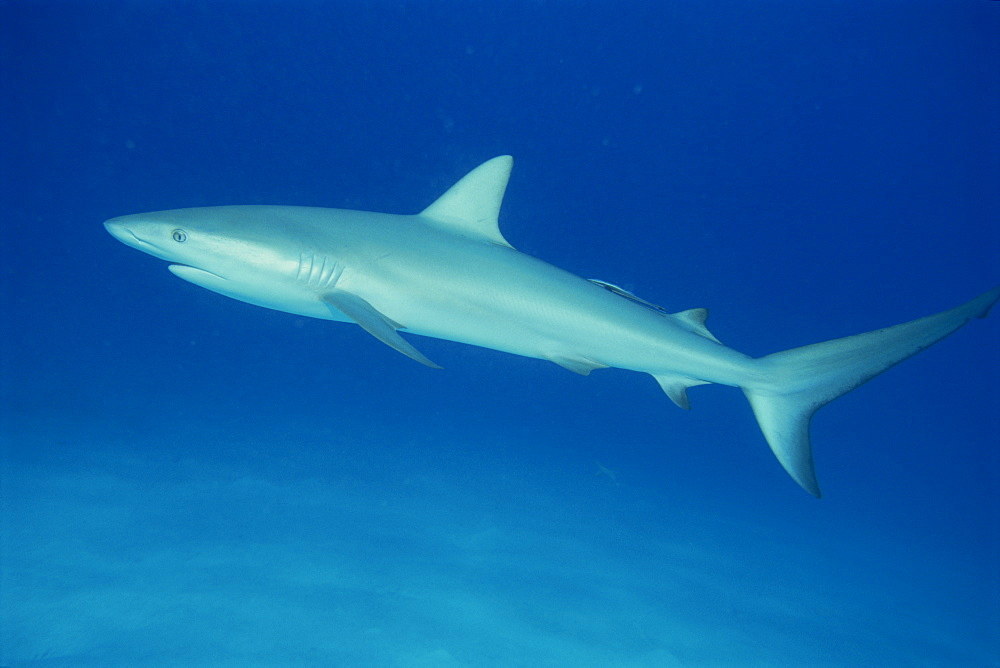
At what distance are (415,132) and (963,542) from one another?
1073 inches

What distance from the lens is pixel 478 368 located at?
24141 mm

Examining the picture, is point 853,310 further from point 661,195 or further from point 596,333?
point 596,333

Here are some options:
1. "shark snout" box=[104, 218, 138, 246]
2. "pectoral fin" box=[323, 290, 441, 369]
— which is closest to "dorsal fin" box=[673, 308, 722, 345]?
"pectoral fin" box=[323, 290, 441, 369]

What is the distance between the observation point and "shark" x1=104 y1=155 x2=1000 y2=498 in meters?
2.97

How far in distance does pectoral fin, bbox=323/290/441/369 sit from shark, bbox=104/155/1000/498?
0.01 metres

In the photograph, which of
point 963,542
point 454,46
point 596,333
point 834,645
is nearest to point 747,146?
point 454,46

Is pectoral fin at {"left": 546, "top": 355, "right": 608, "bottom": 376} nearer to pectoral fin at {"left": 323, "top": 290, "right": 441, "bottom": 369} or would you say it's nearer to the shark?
the shark

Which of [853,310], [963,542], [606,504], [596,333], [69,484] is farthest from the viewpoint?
[853,310]

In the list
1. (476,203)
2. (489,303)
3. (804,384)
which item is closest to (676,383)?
(804,384)

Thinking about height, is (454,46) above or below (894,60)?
below

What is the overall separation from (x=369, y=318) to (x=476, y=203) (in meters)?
1.42

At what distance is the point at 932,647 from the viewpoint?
24.0 ft

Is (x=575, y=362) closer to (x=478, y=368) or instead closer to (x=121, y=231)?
(x=121, y=231)

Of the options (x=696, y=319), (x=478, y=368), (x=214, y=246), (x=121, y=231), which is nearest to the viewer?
(x=121, y=231)
